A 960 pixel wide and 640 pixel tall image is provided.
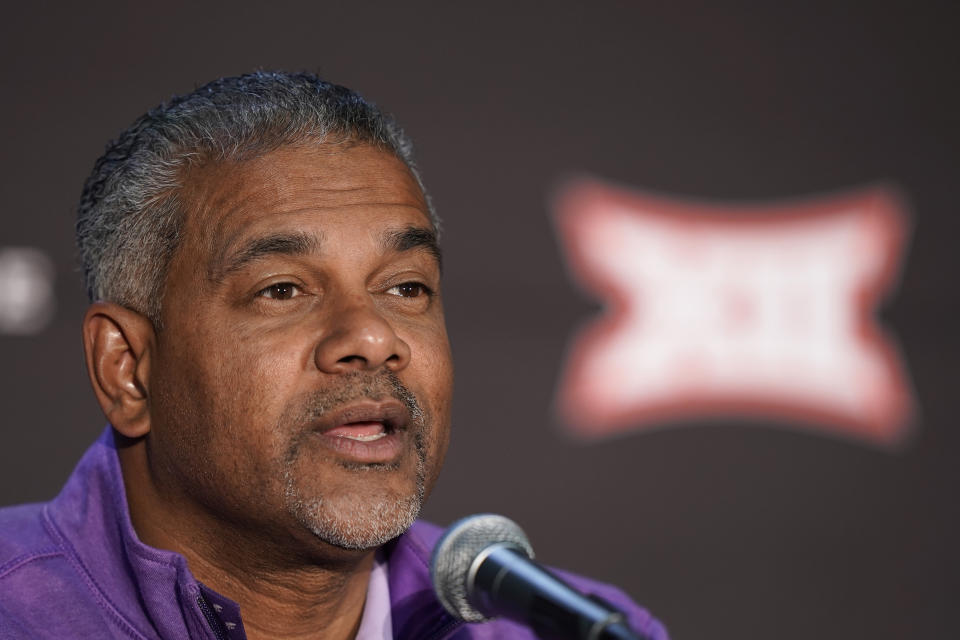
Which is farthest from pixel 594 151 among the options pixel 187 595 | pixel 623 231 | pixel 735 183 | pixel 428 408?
pixel 187 595


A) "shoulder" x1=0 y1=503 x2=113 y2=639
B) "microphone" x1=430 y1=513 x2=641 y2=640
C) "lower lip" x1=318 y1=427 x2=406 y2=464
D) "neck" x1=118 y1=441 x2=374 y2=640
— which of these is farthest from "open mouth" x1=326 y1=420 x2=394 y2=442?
"shoulder" x1=0 y1=503 x2=113 y2=639

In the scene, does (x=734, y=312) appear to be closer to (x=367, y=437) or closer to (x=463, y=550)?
(x=367, y=437)

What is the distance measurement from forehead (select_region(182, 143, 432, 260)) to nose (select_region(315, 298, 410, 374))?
0.14 metres

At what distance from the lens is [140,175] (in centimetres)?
160

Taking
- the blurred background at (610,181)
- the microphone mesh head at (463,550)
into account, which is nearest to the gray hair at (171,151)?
the microphone mesh head at (463,550)

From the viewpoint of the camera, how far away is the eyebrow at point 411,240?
1.55 metres

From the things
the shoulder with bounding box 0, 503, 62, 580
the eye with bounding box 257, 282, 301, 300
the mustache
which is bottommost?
the shoulder with bounding box 0, 503, 62, 580

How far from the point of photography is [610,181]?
315 centimetres

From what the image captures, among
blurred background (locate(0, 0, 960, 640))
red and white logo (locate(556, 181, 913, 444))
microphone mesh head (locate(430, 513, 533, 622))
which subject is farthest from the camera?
red and white logo (locate(556, 181, 913, 444))

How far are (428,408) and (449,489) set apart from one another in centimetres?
148

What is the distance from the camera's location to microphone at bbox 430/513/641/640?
898mm

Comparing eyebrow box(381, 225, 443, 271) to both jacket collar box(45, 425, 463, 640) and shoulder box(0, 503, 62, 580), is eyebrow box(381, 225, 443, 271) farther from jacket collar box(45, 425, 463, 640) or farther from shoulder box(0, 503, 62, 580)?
shoulder box(0, 503, 62, 580)

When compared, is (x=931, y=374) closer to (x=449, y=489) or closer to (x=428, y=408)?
(x=449, y=489)

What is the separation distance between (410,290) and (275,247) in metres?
0.25
